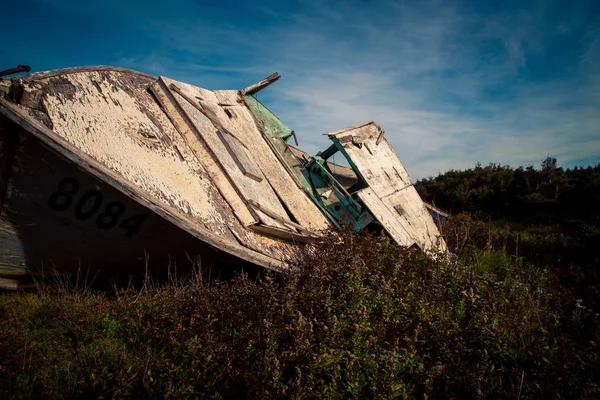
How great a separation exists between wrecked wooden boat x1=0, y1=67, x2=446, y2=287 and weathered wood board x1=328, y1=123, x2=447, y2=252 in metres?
0.05

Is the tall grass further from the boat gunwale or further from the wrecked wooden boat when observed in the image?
the boat gunwale

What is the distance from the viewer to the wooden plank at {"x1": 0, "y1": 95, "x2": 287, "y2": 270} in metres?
2.88

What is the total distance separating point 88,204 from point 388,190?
4938 mm

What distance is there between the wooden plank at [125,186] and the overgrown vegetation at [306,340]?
1.07ft

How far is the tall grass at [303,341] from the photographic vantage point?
2.30 meters

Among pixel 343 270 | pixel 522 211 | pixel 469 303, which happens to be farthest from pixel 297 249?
pixel 522 211

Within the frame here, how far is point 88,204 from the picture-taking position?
326 cm

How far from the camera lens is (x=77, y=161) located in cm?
302

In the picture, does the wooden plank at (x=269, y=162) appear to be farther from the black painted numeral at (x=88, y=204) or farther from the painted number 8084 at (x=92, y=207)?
the black painted numeral at (x=88, y=204)

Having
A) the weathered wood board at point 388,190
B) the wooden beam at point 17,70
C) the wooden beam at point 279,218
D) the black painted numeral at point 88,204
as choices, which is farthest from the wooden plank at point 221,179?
the weathered wood board at point 388,190

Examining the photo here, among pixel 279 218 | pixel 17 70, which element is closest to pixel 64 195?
pixel 17 70

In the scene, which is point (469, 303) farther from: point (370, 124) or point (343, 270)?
point (370, 124)

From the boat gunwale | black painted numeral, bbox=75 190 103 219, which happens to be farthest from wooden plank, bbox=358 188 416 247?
the boat gunwale

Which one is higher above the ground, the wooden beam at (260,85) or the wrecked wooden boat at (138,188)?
the wooden beam at (260,85)
